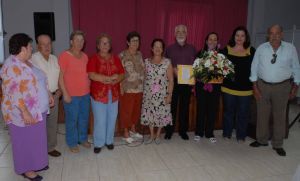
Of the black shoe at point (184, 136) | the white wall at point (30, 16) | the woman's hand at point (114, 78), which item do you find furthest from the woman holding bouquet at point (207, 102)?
the white wall at point (30, 16)

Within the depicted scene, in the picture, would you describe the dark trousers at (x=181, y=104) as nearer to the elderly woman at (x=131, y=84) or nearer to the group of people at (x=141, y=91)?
the group of people at (x=141, y=91)

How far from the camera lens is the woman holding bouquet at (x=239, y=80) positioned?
12.0 ft

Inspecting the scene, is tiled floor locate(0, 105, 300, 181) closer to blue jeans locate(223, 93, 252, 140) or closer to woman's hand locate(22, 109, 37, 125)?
blue jeans locate(223, 93, 252, 140)

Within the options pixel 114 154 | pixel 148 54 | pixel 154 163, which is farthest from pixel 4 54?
pixel 154 163

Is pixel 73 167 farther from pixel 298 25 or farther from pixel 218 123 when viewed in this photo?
pixel 298 25

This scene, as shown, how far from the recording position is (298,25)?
8.02 meters

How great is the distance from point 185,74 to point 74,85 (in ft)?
4.81

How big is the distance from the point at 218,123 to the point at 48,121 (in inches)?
107

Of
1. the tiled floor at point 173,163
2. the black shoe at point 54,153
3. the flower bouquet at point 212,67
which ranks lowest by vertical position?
the tiled floor at point 173,163

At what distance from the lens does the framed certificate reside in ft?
12.2

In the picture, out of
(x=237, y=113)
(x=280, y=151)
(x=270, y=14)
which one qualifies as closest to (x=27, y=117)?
(x=237, y=113)

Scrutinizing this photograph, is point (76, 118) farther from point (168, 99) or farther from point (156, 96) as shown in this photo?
point (168, 99)

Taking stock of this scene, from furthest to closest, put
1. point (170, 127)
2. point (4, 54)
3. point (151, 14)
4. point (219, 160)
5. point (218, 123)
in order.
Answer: point (151, 14)
point (4, 54)
point (218, 123)
point (170, 127)
point (219, 160)

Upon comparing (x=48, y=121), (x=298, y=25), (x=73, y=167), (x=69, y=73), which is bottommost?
(x=73, y=167)
